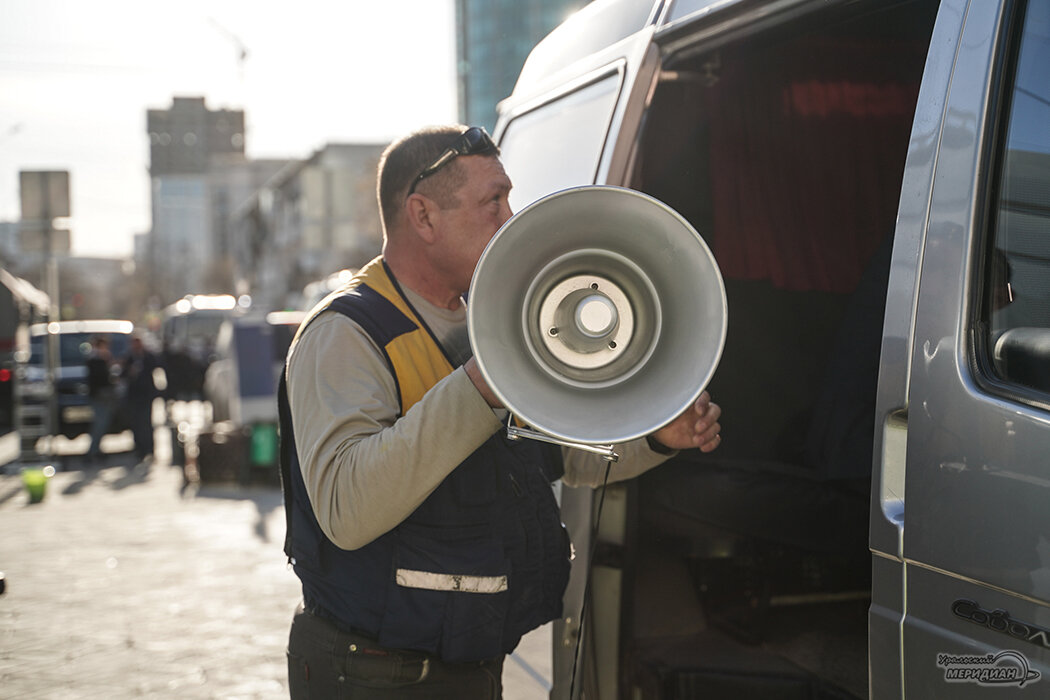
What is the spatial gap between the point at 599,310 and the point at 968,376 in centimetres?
63

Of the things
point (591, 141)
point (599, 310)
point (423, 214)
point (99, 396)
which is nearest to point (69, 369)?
point (99, 396)

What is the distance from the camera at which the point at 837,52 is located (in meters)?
3.42

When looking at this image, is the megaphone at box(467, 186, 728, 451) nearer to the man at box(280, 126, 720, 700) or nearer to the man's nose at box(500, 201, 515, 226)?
the man at box(280, 126, 720, 700)

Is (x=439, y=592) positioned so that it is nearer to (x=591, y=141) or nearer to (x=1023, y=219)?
(x=1023, y=219)

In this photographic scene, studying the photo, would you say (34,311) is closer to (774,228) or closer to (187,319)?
(187,319)

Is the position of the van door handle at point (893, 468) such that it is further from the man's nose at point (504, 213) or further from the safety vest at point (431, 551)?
the man's nose at point (504, 213)

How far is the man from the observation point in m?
1.93

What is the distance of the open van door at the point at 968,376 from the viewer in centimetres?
161

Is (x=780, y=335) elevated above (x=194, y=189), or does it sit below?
below

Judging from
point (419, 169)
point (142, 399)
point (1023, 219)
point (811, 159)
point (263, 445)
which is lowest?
point (263, 445)

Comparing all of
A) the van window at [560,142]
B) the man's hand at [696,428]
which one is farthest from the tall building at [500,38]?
the man's hand at [696,428]

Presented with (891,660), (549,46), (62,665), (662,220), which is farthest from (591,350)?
(62,665)

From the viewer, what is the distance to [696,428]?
6.85ft

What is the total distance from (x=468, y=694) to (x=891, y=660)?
874mm
